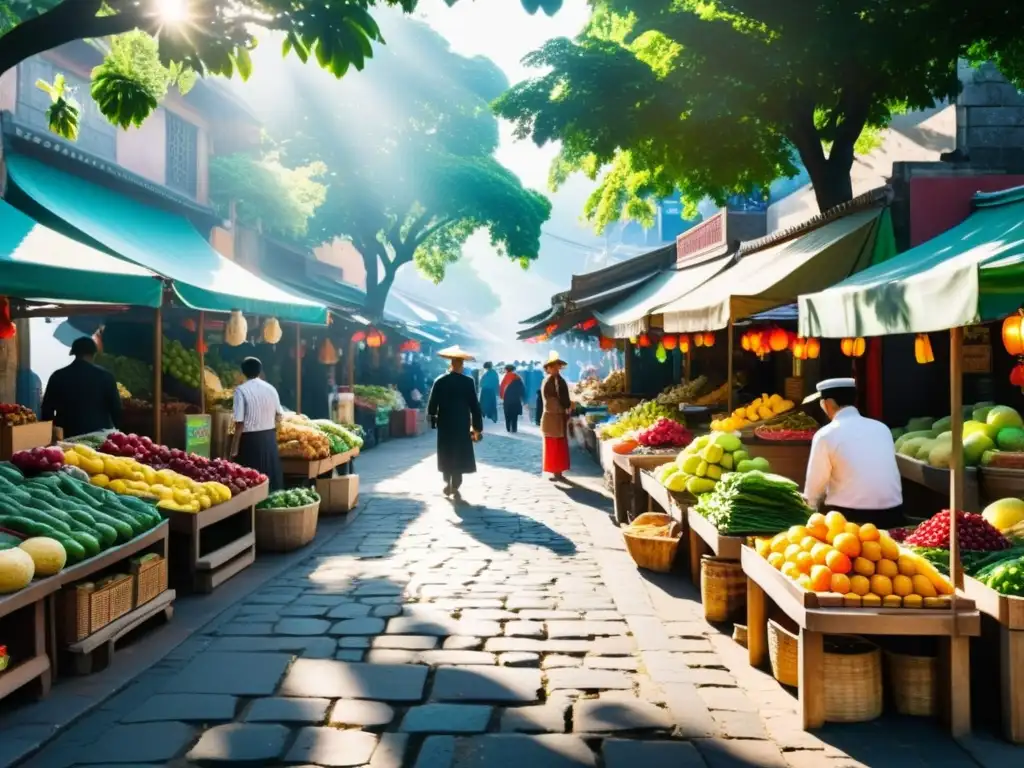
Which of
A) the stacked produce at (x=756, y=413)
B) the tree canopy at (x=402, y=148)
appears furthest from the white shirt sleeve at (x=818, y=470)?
the tree canopy at (x=402, y=148)

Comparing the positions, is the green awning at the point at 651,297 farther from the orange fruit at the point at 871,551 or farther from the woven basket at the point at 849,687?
the woven basket at the point at 849,687

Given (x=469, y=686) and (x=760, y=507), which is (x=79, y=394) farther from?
(x=760, y=507)

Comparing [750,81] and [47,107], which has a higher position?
[47,107]

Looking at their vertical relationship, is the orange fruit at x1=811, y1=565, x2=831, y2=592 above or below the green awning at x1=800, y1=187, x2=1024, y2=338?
below

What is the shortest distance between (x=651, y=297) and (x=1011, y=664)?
12974 millimetres

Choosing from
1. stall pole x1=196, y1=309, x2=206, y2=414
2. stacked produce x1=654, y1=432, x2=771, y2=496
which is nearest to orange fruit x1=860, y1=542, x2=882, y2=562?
stacked produce x1=654, y1=432, x2=771, y2=496

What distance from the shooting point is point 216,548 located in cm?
904

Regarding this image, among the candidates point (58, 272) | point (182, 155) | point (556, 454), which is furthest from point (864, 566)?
point (182, 155)

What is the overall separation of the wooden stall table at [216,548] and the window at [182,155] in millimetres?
12739

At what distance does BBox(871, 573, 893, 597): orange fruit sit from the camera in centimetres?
498

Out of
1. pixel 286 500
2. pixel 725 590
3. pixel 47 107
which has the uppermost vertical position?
pixel 47 107

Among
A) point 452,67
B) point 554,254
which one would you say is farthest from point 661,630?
point 554,254

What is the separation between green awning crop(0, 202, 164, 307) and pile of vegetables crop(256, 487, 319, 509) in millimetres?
2350

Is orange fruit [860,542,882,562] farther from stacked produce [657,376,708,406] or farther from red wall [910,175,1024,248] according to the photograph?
stacked produce [657,376,708,406]
